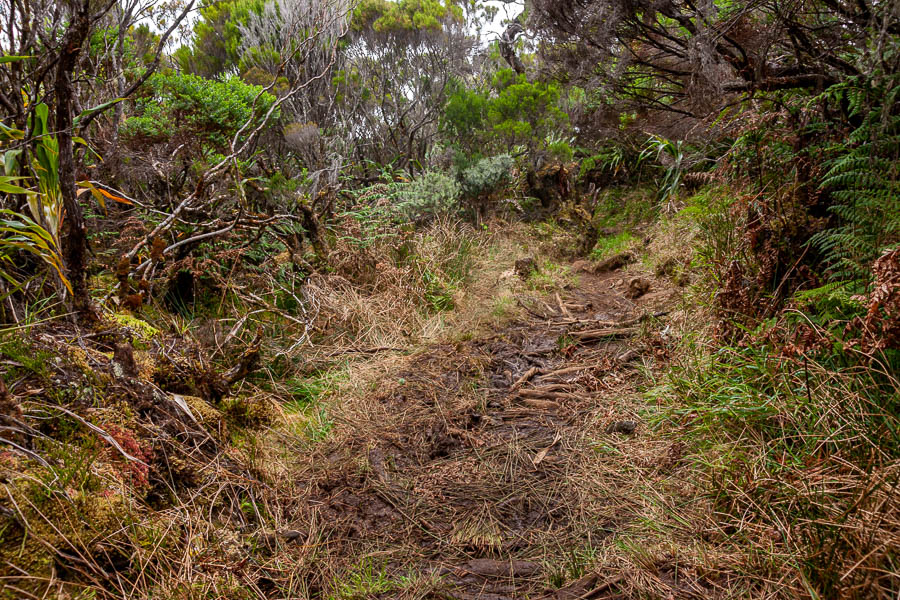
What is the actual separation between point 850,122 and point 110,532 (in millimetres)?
3577

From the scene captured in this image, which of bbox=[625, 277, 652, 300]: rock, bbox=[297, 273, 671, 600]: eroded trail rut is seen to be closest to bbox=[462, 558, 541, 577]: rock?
bbox=[297, 273, 671, 600]: eroded trail rut

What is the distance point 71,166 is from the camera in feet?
6.10

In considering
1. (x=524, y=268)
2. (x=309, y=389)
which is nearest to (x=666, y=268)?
(x=524, y=268)

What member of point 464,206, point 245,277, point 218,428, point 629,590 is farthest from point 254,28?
point 629,590

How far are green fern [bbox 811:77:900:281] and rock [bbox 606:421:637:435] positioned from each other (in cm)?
110

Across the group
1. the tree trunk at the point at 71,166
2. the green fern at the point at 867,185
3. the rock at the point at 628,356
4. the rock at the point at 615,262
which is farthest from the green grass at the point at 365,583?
the rock at the point at 615,262

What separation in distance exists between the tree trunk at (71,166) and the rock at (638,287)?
14.1ft

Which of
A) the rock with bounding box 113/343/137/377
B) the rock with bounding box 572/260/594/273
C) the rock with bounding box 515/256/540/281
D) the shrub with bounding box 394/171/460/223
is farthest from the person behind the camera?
the rock with bounding box 572/260/594/273

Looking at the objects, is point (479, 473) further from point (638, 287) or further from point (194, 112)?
point (194, 112)

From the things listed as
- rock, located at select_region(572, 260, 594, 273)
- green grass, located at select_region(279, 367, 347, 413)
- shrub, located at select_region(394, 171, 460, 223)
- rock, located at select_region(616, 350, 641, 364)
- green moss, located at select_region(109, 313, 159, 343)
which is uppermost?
shrub, located at select_region(394, 171, 460, 223)

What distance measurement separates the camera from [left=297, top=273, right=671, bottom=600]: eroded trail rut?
63.0 inches

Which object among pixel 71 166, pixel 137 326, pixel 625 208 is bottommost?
pixel 625 208

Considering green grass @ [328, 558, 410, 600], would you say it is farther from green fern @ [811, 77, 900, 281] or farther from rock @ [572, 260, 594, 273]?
rock @ [572, 260, 594, 273]

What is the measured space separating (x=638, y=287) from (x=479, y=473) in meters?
3.02
